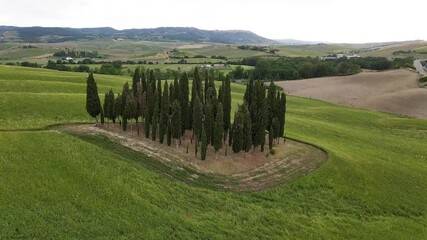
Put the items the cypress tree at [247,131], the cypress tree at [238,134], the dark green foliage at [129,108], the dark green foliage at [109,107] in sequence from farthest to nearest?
the dark green foliage at [109,107] → the dark green foliage at [129,108] → the cypress tree at [247,131] → the cypress tree at [238,134]

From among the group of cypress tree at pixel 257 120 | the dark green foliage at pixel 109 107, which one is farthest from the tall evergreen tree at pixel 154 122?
the group of cypress tree at pixel 257 120

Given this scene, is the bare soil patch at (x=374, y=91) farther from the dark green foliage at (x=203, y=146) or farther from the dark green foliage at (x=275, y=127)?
the dark green foliage at (x=203, y=146)

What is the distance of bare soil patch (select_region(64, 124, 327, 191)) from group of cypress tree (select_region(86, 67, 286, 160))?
132cm

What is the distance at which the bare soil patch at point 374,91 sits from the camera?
134 metres

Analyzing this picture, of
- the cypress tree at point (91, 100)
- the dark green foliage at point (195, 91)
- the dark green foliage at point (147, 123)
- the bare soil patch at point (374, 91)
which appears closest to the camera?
the dark green foliage at point (147, 123)

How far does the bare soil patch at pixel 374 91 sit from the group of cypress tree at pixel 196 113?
80.9 m

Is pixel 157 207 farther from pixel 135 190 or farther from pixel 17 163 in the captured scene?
pixel 17 163

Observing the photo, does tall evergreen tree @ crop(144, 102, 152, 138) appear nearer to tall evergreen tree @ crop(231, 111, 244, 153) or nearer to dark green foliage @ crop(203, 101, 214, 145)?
dark green foliage @ crop(203, 101, 214, 145)

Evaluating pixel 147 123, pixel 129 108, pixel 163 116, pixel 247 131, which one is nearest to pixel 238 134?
pixel 247 131

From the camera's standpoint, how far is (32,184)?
1587 inches

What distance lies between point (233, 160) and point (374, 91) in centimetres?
11650

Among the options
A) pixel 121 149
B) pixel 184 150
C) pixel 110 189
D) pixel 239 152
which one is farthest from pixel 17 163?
pixel 239 152

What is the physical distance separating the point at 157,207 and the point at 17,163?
16492 millimetres

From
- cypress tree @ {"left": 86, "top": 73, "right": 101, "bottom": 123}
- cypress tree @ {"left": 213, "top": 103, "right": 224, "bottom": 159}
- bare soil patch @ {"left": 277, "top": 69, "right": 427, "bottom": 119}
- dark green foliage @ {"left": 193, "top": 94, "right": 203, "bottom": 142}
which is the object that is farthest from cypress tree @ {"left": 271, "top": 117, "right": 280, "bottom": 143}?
bare soil patch @ {"left": 277, "top": 69, "right": 427, "bottom": 119}
